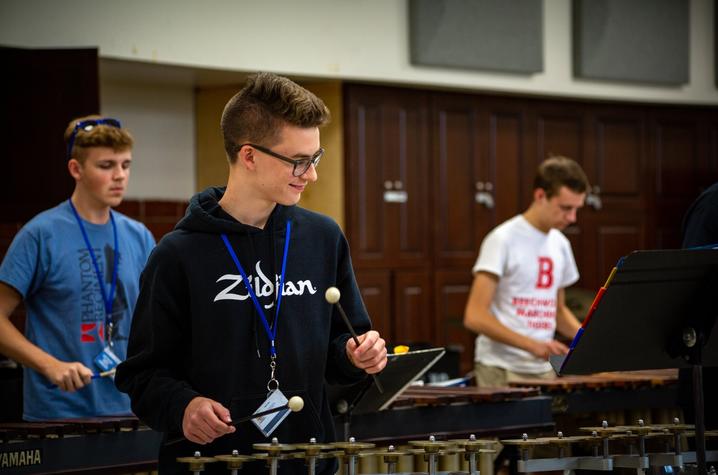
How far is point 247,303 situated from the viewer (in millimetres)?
2701

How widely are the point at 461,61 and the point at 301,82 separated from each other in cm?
106

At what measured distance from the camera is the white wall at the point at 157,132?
303 inches

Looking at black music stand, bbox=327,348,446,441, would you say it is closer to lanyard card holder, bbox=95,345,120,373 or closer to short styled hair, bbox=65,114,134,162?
lanyard card holder, bbox=95,345,120,373

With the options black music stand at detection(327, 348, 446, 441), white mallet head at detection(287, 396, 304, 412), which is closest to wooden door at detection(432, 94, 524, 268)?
black music stand at detection(327, 348, 446, 441)

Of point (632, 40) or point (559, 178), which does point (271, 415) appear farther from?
point (632, 40)

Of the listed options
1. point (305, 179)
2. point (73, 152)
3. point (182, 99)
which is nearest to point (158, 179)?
point (182, 99)

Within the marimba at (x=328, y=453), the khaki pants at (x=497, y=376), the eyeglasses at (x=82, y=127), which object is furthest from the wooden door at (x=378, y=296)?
the marimba at (x=328, y=453)

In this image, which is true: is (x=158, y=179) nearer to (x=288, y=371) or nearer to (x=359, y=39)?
(x=359, y=39)

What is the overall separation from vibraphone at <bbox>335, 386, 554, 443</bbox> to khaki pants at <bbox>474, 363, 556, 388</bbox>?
74 cm

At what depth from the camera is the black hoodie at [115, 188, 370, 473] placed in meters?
2.67

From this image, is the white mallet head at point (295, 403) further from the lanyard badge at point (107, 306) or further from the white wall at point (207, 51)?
the white wall at point (207, 51)

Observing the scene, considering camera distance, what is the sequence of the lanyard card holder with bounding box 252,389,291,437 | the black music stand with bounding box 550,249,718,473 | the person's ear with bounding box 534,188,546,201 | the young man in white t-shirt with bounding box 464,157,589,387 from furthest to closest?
1. the person's ear with bounding box 534,188,546,201
2. the young man in white t-shirt with bounding box 464,157,589,387
3. the black music stand with bounding box 550,249,718,473
4. the lanyard card holder with bounding box 252,389,291,437

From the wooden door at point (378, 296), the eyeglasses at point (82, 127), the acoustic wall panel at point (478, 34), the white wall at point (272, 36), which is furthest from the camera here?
the wooden door at point (378, 296)

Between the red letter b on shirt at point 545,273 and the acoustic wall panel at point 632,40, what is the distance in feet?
10.4
